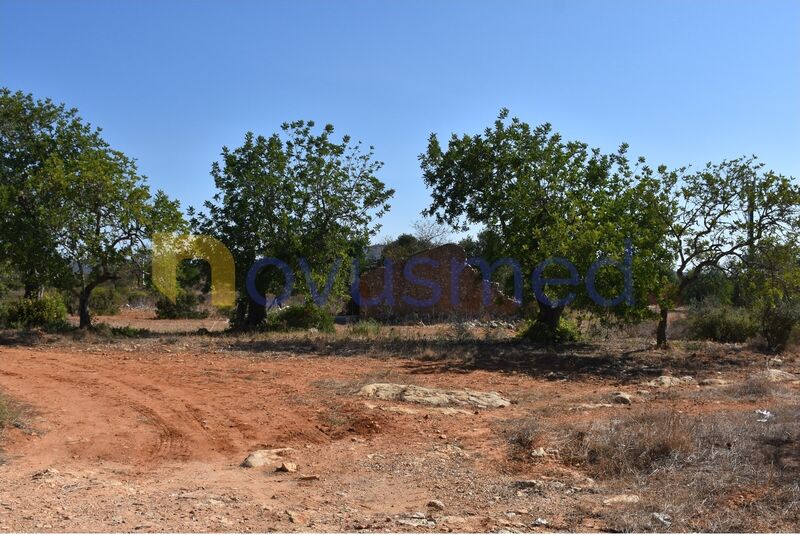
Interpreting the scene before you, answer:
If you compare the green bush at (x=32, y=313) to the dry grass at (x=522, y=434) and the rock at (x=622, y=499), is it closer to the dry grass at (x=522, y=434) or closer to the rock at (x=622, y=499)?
the dry grass at (x=522, y=434)

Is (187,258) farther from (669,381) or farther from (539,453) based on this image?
(539,453)

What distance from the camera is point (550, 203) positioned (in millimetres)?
18672

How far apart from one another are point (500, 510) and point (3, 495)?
426cm

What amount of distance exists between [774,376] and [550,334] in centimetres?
669

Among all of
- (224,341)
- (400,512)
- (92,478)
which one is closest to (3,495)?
(92,478)

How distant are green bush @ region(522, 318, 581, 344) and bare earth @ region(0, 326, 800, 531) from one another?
10.5 feet

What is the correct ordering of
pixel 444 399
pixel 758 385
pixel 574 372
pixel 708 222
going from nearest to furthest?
pixel 444 399 < pixel 758 385 < pixel 574 372 < pixel 708 222

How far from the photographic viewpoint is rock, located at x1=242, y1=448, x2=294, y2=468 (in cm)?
755

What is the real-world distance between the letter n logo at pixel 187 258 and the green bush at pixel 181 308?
12391 mm

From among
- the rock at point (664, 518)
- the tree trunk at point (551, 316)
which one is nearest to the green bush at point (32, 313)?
the tree trunk at point (551, 316)

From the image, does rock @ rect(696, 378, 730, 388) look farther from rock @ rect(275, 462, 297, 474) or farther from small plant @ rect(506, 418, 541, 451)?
rock @ rect(275, 462, 297, 474)

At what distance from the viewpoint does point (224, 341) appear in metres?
18.7

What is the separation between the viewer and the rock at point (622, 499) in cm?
623

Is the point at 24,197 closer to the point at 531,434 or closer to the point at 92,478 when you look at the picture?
the point at 92,478
